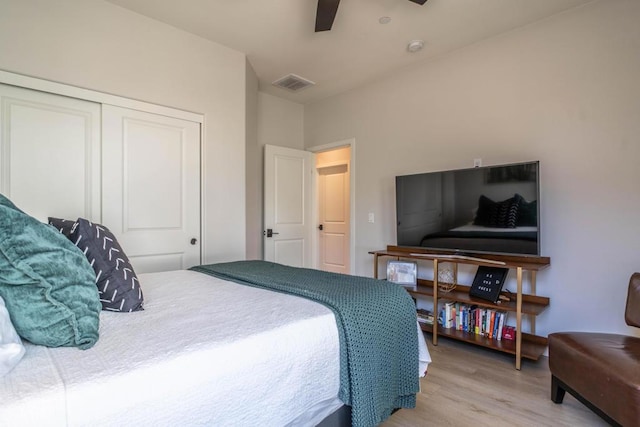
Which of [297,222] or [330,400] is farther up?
[297,222]

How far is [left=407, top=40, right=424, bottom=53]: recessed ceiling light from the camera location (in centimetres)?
298

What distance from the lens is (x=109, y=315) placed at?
121 centimetres

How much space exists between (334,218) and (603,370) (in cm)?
383

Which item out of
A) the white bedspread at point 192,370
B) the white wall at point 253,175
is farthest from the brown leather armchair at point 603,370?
the white wall at point 253,175

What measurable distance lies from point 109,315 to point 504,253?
105 inches

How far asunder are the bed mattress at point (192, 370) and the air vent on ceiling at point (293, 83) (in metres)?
2.99

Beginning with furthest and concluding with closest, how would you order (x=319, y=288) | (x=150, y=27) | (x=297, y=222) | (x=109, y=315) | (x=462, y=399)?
(x=297, y=222) → (x=150, y=27) → (x=462, y=399) → (x=319, y=288) → (x=109, y=315)

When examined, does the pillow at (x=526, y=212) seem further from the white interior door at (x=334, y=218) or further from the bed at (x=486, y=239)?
the white interior door at (x=334, y=218)

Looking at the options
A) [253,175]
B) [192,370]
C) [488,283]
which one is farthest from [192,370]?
[253,175]

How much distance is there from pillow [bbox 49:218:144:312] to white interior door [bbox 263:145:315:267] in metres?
2.56

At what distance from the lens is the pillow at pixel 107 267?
Answer: 4.17ft

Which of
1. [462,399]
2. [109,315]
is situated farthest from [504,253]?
[109,315]

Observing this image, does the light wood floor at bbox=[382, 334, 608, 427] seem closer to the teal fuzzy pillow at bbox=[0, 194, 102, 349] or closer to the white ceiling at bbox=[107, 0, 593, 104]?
the teal fuzzy pillow at bbox=[0, 194, 102, 349]

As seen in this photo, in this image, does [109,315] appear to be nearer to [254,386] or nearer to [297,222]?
[254,386]
